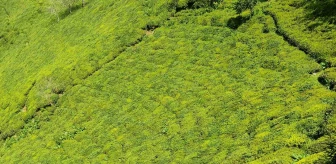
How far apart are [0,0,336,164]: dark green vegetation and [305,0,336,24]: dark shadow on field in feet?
0.67

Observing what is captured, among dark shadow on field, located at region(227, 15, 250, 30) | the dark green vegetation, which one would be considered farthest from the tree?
dark shadow on field, located at region(227, 15, 250, 30)

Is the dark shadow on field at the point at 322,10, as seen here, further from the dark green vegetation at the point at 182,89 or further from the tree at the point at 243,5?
the tree at the point at 243,5

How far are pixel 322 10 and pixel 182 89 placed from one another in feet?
63.4

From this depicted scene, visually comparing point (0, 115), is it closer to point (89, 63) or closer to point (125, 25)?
point (89, 63)

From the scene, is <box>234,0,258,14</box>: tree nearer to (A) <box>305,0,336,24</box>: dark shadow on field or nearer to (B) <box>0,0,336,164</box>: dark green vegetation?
(B) <box>0,0,336,164</box>: dark green vegetation

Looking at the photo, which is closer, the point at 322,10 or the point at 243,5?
the point at 322,10


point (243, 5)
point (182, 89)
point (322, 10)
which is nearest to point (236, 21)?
point (243, 5)

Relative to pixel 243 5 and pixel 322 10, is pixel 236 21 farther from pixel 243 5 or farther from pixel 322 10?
pixel 322 10

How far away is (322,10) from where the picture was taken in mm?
38344

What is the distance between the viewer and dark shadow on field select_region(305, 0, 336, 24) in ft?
121

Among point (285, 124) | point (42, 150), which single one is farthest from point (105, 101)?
point (285, 124)

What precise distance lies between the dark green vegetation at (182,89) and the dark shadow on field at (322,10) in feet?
0.67

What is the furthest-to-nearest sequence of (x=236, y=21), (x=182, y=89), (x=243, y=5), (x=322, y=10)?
1. (x=243, y=5)
2. (x=236, y=21)
3. (x=182, y=89)
4. (x=322, y=10)

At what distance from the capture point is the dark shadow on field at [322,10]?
36906 mm
